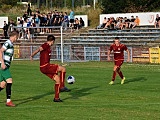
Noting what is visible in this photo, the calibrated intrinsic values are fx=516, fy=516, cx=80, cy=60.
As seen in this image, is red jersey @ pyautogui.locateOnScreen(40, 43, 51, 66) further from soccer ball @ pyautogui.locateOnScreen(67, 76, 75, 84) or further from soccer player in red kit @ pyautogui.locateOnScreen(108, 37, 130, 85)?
soccer player in red kit @ pyautogui.locateOnScreen(108, 37, 130, 85)

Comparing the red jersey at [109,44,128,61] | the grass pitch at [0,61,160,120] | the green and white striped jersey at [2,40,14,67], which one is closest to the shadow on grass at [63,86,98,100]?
the grass pitch at [0,61,160,120]

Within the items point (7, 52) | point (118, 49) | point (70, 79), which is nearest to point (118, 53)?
point (118, 49)

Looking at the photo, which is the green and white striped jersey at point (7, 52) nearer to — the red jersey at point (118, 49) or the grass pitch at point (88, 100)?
the grass pitch at point (88, 100)

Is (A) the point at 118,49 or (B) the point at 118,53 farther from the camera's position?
(B) the point at 118,53

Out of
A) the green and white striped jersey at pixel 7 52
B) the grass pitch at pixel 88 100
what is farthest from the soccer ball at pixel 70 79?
the green and white striped jersey at pixel 7 52

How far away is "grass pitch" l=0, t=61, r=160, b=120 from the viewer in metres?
12.8

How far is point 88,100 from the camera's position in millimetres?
15805

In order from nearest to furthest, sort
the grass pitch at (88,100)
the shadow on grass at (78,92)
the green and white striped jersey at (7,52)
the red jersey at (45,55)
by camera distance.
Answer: the grass pitch at (88,100) < the green and white striped jersey at (7,52) < the red jersey at (45,55) < the shadow on grass at (78,92)

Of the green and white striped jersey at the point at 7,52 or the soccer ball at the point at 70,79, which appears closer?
the green and white striped jersey at the point at 7,52

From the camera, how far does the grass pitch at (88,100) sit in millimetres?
12773

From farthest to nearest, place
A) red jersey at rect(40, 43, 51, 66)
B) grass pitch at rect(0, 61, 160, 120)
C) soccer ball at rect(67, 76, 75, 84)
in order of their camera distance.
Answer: soccer ball at rect(67, 76, 75, 84), red jersey at rect(40, 43, 51, 66), grass pitch at rect(0, 61, 160, 120)

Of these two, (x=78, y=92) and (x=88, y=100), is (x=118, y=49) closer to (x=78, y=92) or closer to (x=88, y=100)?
(x=78, y=92)

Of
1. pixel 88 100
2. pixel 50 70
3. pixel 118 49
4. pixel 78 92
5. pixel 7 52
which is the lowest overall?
pixel 78 92

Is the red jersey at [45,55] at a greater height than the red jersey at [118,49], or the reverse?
the red jersey at [45,55]
